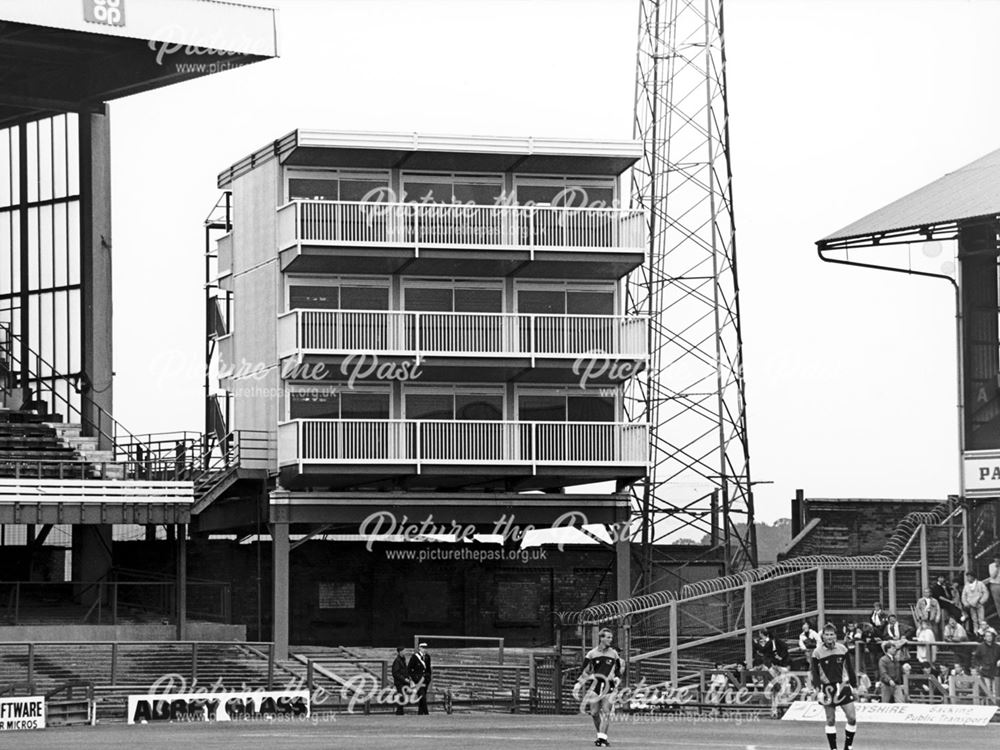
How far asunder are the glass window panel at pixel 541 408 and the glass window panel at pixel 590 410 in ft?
0.75

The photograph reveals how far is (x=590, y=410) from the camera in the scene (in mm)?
58312

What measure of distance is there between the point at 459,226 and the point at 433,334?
299 centimetres

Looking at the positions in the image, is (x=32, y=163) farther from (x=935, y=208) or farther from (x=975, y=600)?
(x=975, y=600)

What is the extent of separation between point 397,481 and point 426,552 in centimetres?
493

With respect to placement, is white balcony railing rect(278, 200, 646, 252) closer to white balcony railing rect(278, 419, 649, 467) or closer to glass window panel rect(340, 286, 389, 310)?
glass window panel rect(340, 286, 389, 310)

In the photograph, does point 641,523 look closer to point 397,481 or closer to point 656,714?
point 397,481

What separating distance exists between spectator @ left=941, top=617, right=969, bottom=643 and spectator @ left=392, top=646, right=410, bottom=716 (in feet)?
37.9

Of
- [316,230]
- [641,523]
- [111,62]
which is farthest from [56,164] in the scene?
[641,523]

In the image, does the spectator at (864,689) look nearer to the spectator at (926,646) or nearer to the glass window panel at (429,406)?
the spectator at (926,646)

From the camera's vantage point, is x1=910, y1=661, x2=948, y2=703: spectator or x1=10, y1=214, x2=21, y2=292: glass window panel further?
x1=10, y1=214, x2=21, y2=292: glass window panel

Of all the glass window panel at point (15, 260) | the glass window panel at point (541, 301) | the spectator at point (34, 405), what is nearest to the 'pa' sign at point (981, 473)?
the glass window panel at point (541, 301)

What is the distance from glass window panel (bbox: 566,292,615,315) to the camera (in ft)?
192

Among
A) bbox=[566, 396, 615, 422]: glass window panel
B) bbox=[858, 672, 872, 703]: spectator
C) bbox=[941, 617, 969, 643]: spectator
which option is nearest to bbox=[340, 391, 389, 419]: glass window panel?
bbox=[566, 396, 615, 422]: glass window panel

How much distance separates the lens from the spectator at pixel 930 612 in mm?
45156
